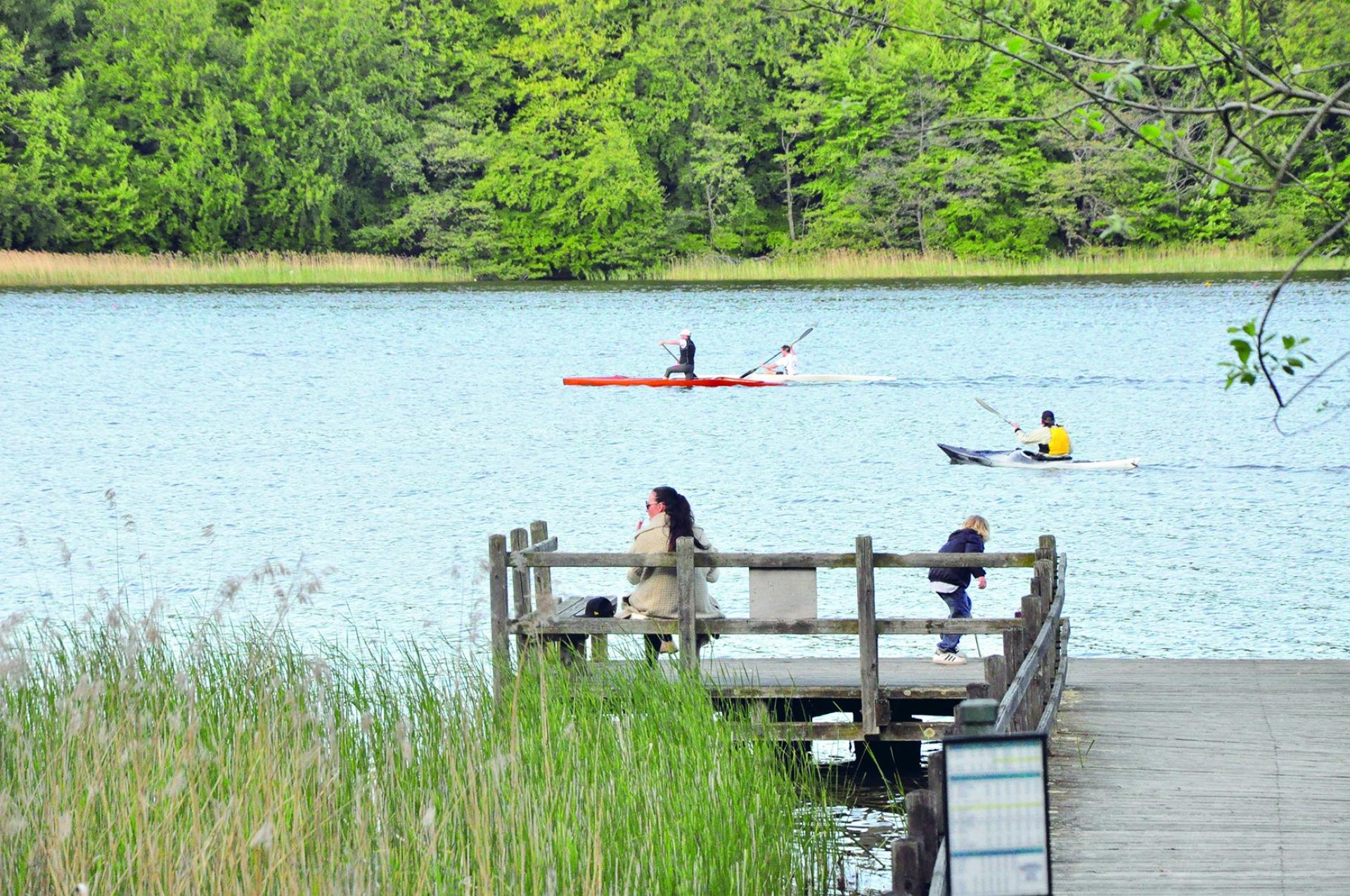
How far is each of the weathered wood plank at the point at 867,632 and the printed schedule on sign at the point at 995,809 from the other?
5.32 metres

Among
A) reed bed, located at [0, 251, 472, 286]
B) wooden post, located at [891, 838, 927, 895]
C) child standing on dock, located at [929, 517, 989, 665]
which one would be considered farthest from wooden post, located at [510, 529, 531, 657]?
reed bed, located at [0, 251, 472, 286]

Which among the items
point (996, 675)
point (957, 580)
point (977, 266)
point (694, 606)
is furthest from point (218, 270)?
point (996, 675)

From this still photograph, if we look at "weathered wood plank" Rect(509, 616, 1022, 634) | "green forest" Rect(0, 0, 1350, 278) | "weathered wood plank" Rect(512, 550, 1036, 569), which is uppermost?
"green forest" Rect(0, 0, 1350, 278)

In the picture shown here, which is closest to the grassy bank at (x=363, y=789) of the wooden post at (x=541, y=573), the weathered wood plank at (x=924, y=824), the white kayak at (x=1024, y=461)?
the weathered wood plank at (x=924, y=824)

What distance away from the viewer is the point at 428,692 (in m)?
7.64

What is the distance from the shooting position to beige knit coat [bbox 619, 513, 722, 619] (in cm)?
943

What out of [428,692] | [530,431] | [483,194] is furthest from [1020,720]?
[483,194]

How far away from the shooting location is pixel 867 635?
29.7 ft

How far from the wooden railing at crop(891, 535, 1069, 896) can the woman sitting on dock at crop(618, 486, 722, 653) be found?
1.79 metres

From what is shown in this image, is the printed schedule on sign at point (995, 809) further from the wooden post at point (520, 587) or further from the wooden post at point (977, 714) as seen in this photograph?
the wooden post at point (520, 587)

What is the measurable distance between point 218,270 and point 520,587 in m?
64.7

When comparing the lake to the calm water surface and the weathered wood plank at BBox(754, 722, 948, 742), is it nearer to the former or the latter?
the calm water surface

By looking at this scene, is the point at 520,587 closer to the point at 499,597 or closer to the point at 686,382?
the point at 499,597

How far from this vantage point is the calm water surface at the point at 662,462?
16.3 meters
